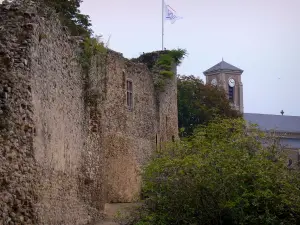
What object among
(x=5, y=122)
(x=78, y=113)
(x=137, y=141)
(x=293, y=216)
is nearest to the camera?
(x=5, y=122)

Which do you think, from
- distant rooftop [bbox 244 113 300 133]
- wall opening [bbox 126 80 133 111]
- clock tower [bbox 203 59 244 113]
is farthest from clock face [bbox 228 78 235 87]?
wall opening [bbox 126 80 133 111]

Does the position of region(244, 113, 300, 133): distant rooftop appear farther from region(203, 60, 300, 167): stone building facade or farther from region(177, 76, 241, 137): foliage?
region(177, 76, 241, 137): foliage

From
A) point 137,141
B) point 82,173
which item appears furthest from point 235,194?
point 137,141

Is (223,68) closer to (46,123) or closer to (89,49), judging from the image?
(89,49)

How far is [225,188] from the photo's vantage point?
1219 cm

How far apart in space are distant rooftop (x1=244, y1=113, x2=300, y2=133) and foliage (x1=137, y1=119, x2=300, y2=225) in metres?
71.3

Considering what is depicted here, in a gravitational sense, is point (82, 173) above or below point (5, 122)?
below

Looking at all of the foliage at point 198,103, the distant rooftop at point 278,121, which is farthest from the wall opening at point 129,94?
the distant rooftop at point 278,121

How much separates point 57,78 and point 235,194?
473 centimetres

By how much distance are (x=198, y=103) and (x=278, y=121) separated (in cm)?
5005

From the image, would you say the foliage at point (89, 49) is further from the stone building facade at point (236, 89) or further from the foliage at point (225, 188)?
the stone building facade at point (236, 89)

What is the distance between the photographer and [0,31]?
1048cm

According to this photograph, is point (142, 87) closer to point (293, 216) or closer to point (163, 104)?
point (163, 104)

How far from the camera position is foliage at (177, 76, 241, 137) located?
4041 cm
